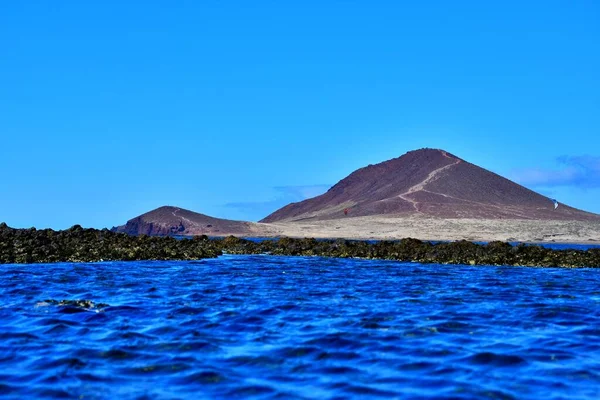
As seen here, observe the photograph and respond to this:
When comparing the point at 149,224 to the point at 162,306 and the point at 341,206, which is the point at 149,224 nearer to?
the point at 341,206

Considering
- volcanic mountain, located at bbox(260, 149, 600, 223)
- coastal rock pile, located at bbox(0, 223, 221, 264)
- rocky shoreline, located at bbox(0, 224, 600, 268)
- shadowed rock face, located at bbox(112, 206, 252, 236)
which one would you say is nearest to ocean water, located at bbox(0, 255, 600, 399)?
coastal rock pile, located at bbox(0, 223, 221, 264)

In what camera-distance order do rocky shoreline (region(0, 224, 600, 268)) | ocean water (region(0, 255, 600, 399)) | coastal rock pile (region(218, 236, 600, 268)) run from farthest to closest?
coastal rock pile (region(218, 236, 600, 268)) < rocky shoreline (region(0, 224, 600, 268)) < ocean water (region(0, 255, 600, 399))

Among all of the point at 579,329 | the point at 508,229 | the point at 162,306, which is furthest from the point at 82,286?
the point at 508,229

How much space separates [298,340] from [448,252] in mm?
27154

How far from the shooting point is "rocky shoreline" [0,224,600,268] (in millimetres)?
36000

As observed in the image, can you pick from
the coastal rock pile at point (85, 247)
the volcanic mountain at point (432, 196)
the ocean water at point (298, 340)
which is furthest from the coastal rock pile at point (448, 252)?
the volcanic mountain at point (432, 196)

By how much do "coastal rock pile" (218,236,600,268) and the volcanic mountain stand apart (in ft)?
282

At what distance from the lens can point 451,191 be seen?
520ft

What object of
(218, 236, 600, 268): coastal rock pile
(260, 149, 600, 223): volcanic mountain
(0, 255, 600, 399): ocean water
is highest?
(260, 149, 600, 223): volcanic mountain

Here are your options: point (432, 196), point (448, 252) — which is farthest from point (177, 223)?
point (448, 252)

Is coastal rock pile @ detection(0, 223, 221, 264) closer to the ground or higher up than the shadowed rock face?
closer to the ground

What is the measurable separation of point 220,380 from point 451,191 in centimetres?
15176

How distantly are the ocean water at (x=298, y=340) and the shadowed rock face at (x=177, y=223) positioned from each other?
106906 millimetres

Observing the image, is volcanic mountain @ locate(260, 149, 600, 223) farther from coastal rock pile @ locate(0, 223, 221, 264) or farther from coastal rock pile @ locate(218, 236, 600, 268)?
coastal rock pile @ locate(0, 223, 221, 264)
